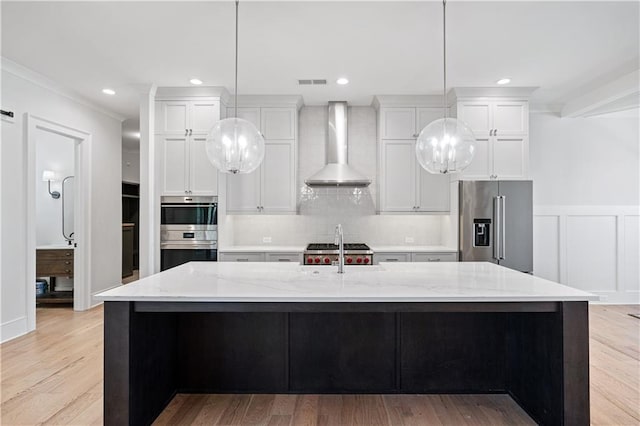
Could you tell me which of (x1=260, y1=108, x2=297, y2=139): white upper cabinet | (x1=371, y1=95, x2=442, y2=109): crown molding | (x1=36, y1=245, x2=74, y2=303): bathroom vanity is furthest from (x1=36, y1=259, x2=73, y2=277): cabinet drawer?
(x1=371, y1=95, x2=442, y2=109): crown molding

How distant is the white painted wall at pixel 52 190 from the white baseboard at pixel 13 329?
2.34 metres

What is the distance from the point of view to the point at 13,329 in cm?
383

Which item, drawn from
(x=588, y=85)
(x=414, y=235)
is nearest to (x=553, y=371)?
(x=414, y=235)

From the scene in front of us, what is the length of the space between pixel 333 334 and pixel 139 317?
47.7 inches

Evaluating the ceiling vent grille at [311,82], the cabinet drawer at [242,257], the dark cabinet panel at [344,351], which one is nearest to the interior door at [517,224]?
the ceiling vent grille at [311,82]

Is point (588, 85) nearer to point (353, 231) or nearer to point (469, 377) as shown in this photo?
point (353, 231)

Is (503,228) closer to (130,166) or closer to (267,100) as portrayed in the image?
(267,100)

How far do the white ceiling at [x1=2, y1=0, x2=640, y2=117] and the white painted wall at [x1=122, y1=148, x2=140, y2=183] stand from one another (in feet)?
13.2

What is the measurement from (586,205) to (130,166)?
27.8ft

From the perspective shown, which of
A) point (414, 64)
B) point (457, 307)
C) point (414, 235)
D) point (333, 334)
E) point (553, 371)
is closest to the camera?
point (457, 307)

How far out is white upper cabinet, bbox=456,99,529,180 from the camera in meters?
4.52

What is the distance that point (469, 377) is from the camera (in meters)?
2.59

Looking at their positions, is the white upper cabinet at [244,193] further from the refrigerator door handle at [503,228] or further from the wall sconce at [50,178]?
the wall sconce at [50,178]

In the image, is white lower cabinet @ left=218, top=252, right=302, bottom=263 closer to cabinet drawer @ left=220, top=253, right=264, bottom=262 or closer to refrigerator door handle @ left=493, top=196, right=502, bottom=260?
cabinet drawer @ left=220, top=253, right=264, bottom=262
